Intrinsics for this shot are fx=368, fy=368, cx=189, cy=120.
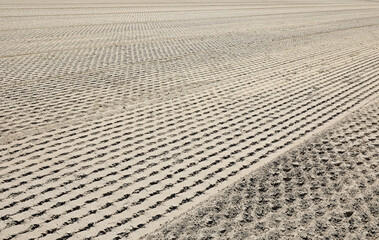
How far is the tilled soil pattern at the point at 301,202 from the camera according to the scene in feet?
8.10

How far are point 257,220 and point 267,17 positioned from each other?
12542 millimetres

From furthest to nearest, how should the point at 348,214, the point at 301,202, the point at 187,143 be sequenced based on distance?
the point at 187,143 < the point at 301,202 < the point at 348,214

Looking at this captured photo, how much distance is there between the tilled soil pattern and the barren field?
0.4 inches

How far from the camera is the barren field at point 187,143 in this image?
258cm

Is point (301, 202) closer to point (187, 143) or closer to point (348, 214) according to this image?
point (348, 214)

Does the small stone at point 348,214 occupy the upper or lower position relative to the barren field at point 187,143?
lower

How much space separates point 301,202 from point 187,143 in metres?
1.35

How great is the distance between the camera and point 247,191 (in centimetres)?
292

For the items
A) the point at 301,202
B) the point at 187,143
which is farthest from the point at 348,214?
the point at 187,143

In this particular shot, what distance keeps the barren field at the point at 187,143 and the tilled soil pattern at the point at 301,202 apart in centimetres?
1

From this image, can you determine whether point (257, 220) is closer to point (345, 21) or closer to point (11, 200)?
point (11, 200)

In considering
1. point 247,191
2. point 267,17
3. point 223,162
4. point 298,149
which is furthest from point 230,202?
point 267,17

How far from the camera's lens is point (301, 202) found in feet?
9.07

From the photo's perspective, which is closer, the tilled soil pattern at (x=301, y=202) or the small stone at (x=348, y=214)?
the tilled soil pattern at (x=301, y=202)
